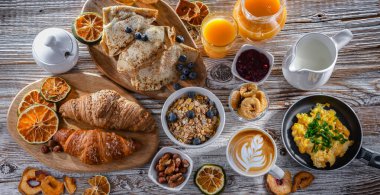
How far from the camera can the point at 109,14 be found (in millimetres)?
2566

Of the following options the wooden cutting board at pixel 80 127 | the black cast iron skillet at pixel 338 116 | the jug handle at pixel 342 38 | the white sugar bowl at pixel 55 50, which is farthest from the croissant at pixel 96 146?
the jug handle at pixel 342 38

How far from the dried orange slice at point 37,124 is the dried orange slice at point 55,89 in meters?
0.07

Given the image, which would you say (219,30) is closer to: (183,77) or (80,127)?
(183,77)

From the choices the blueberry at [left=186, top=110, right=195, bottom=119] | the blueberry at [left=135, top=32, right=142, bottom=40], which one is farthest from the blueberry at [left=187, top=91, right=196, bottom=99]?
the blueberry at [left=135, top=32, right=142, bottom=40]

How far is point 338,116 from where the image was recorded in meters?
2.74

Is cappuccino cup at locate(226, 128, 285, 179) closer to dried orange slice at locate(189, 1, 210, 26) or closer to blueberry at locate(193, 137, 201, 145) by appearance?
blueberry at locate(193, 137, 201, 145)

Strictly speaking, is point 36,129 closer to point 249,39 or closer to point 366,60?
point 249,39

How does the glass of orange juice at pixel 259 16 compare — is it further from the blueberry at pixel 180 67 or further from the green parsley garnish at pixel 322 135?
the green parsley garnish at pixel 322 135

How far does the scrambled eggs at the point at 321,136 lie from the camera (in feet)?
8.54

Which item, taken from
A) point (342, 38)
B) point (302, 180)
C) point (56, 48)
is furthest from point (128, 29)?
point (302, 180)

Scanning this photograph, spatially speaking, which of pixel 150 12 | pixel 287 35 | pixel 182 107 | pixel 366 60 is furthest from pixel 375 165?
pixel 150 12

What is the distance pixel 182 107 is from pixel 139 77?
0.31 m

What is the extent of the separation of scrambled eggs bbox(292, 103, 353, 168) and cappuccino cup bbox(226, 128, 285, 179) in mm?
192

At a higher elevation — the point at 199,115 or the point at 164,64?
the point at 164,64
